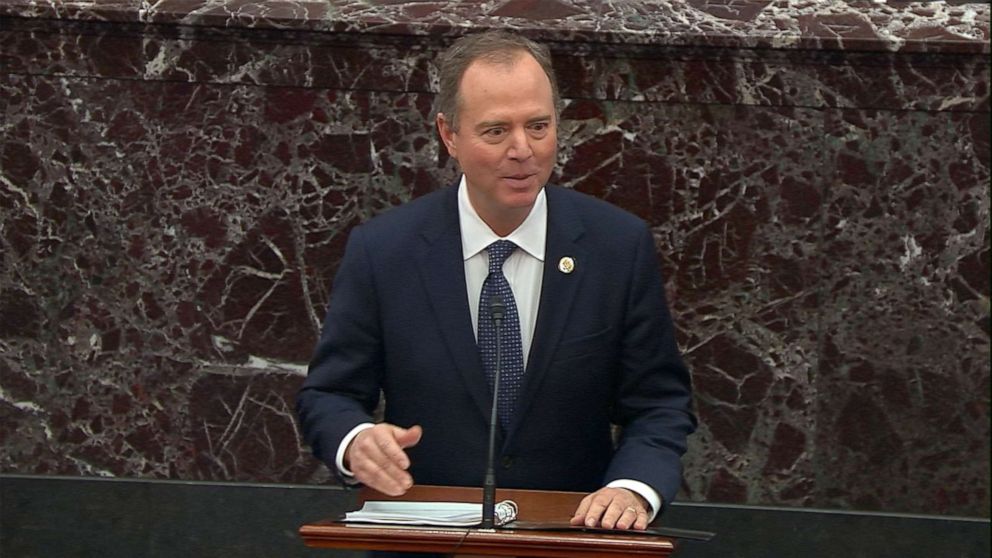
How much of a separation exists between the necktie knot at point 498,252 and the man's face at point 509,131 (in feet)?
0.27

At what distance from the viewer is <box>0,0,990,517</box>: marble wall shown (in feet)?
17.2

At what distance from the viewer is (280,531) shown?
5465mm

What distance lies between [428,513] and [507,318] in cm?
67

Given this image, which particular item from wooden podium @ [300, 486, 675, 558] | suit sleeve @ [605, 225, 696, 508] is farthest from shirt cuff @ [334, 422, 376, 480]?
suit sleeve @ [605, 225, 696, 508]

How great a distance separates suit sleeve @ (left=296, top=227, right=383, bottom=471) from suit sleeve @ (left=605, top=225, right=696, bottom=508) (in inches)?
21.4

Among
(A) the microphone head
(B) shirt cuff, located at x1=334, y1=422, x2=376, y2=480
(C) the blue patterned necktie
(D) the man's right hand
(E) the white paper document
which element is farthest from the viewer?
(C) the blue patterned necktie

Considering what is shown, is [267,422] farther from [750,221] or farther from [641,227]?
[641,227]

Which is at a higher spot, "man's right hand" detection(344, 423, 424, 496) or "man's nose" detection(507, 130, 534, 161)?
"man's nose" detection(507, 130, 534, 161)

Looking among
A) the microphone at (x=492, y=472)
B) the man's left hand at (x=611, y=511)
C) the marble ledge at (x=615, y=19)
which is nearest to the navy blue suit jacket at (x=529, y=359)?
the microphone at (x=492, y=472)

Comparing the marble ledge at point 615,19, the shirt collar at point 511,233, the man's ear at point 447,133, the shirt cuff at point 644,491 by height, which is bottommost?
the shirt cuff at point 644,491

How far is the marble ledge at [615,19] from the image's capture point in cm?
517

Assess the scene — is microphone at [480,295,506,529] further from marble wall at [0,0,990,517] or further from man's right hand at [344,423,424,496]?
marble wall at [0,0,990,517]

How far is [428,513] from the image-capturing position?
313cm

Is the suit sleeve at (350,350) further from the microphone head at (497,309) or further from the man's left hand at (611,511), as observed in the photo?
the man's left hand at (611,511)
